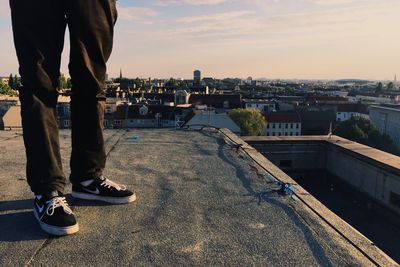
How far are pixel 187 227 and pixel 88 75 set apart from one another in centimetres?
93

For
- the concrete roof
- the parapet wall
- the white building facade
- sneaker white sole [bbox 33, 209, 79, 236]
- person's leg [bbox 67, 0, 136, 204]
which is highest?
person's leg [bbox 67, 0, 136, 204]

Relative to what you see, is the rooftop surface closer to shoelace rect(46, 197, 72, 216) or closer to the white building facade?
shoelace rect(46, 197, 72, 216)

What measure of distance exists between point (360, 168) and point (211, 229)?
A: 10.5 feet

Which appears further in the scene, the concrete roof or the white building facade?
the white building facade

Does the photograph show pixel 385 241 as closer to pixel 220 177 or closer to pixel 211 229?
pixel 220 177

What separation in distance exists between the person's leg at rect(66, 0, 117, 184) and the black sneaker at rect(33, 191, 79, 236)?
33cm

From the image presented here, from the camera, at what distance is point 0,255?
1635mm

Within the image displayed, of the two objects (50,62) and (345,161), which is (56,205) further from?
(345,161)

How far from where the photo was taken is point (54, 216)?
1890mm

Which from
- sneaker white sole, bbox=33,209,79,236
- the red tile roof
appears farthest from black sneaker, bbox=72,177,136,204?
the red tile roof

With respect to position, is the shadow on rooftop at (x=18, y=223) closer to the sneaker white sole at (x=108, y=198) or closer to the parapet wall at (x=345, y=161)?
the sneaker white sole at (x=108, y=198)

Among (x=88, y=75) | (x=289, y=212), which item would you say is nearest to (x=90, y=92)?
(x=88, y=75)

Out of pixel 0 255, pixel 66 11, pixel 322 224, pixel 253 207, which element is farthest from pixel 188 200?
pixel 66 11

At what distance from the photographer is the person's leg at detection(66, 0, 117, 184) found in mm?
2061
